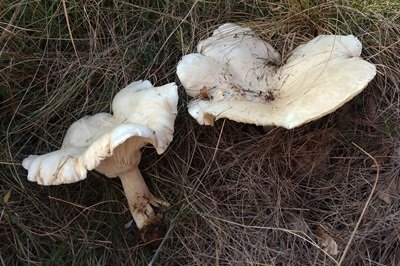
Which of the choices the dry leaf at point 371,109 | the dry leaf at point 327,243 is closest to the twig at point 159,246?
the dry leaf at point 327,243

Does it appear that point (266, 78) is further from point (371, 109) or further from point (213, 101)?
point (371, 109)

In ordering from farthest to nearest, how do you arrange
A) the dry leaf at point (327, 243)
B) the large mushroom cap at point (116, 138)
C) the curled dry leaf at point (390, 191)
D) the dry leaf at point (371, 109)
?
the dry leaf at point (371, 109) < the curled dry leaf at point (390, 191) < the dry leaf at point (327, 243) < the large mushroom cap at point (116, 138)

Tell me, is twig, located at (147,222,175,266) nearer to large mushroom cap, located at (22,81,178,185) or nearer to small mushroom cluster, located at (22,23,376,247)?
small mushroom cluster, located at (22,23,376,247)

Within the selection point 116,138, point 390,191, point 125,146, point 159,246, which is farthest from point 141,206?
point 390,191

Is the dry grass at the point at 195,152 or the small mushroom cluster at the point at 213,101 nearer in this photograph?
the small mushroom cluster at the point at 213,101

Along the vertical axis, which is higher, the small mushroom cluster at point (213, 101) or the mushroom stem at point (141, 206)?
the small mushroom cluster at point (213, 101)

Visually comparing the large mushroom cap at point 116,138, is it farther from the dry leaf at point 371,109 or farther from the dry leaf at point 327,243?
the dry leaf at point 371,109

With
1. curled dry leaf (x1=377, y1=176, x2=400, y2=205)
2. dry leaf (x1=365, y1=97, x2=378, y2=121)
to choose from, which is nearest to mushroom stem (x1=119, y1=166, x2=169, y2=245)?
curled dry leaf (x1=377, y1=176, x2=400, y2=205)

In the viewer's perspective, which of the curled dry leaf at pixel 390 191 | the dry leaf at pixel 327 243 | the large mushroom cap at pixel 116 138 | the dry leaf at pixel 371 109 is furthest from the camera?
the dry leaf at pixel 371 109

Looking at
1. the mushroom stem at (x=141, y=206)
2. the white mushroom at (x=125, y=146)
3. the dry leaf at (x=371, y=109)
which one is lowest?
the mushroom stem at (x=141, y=206)
